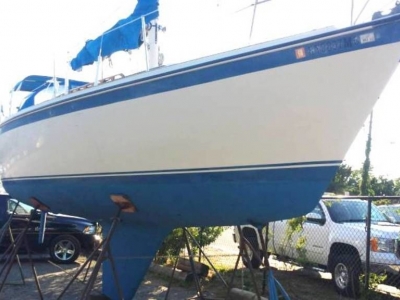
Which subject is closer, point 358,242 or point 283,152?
point 283,152

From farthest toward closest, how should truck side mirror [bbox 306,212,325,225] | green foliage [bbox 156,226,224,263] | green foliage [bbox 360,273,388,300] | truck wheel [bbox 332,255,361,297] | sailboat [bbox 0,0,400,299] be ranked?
green foliage [bbox 156,226,224,263] → truck side mirror [bbox 306,212,325,225] → truck wheel [bbox 332,255,361,297] → green foliage [bbox 360,273,388,300] → sailboat [bbox 0,0,400,299]

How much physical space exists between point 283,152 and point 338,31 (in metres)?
1.03

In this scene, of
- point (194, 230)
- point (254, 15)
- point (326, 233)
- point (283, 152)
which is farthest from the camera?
point (194, 230)

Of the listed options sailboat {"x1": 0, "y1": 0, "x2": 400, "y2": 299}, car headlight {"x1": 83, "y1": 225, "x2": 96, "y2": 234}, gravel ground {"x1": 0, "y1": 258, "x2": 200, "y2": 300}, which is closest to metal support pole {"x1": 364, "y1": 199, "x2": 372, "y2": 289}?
gravel ground {"x1": 0, "y1": 258, "x2": 200, "y2": 300}

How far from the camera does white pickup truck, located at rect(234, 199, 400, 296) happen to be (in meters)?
7.47

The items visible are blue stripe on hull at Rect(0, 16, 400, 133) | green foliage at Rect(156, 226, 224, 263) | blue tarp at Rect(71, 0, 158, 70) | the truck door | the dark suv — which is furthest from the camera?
the dark suv

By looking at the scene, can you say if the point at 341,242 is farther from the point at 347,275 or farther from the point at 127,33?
the point at 127,33

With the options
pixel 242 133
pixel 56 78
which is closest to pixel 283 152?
pixel 242 133

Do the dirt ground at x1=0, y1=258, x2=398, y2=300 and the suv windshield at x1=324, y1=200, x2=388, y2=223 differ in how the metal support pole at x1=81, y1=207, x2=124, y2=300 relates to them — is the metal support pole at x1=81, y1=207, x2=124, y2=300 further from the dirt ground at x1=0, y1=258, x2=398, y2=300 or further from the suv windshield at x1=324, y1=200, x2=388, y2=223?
the suv windshield at x1=324, y1=200, x2=388, y2=223

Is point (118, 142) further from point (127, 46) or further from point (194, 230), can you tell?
point (194, 230)

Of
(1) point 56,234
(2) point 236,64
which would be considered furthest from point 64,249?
(2) point 236,64

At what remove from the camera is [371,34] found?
148 inches

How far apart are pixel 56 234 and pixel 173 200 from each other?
6765mm

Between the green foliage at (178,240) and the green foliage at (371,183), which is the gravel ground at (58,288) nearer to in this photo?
the green foliage at (178,240)
